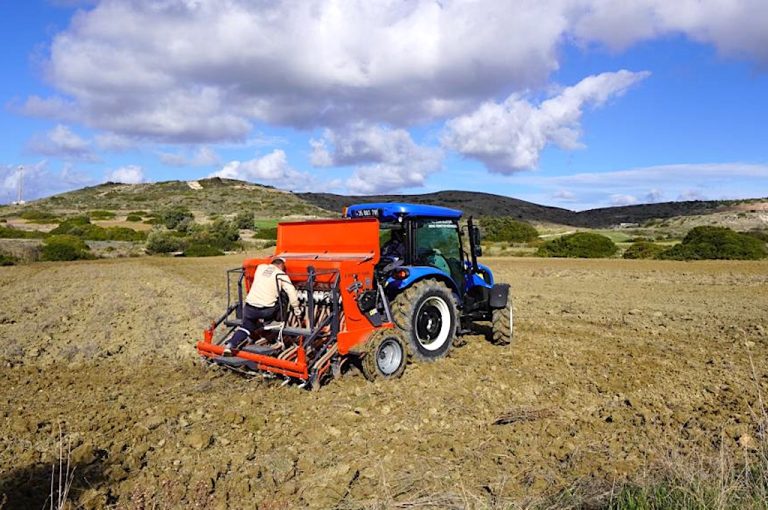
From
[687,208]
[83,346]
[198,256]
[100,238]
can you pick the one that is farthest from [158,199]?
[83,346]

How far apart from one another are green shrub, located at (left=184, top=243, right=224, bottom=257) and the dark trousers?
28.0 m

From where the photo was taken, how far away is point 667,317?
37.3ft

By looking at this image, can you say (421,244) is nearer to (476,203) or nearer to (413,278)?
(413,278)

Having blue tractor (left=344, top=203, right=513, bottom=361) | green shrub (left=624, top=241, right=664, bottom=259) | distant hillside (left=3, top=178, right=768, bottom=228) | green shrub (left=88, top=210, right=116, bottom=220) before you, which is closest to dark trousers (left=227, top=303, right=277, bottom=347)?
blue tractor (left=344, top=203, right=513, bottom=361)

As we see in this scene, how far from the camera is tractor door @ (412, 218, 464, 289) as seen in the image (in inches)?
312

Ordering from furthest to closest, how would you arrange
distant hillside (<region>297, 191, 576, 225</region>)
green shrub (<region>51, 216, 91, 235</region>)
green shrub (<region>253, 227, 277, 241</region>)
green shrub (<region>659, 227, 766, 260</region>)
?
distant hillside (<region>297, 191, 576, 225</region>) < green shrub (<region>253, 227, 277, 241</region>) < green shrub (<region>51, 216, 91, 235</region>) < green shrub (<region>659, 227, 766, 260</region>)

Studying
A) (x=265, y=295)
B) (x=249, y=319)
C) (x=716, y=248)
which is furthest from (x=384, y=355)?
(x=716, y=248)

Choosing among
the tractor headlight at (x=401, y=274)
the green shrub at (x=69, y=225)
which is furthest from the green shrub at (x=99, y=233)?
the tractor headlight at (x=401, y=274)

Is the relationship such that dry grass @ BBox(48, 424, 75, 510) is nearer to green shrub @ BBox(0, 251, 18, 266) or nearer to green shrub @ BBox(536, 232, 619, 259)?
green shrub @ BBox(0, 251, 18, 266)

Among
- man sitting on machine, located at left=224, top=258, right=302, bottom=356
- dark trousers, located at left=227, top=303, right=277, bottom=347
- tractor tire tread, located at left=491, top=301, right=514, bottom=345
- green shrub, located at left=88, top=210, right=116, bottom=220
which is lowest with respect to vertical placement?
tractor tire tread, located at left=491, top=301, right=514, bottom=345

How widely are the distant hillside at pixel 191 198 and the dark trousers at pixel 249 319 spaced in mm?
56450

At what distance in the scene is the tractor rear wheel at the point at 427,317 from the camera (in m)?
7.18

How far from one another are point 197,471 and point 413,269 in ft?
12.4

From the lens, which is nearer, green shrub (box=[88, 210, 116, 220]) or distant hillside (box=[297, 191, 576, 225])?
green shrub (box=[88, 210, 116, 220])
